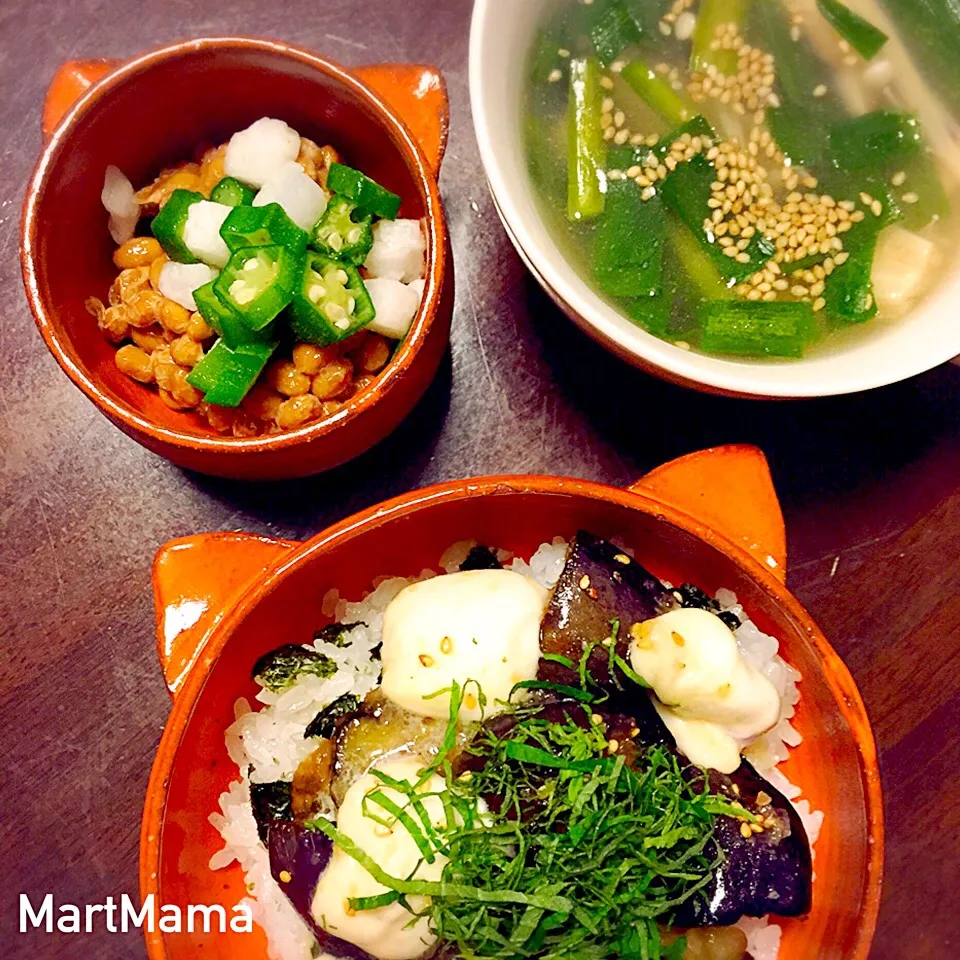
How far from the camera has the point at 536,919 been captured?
1.27 metres

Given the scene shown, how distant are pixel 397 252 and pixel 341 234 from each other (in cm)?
9

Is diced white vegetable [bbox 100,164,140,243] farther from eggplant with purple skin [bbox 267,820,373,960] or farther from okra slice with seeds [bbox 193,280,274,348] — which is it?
eggplant with purple skin [bbox 267,820,373,960]

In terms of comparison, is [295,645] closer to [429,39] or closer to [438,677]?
[438,677]

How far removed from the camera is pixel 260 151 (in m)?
1.52

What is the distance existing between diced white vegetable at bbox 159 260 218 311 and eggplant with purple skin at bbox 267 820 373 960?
799mm

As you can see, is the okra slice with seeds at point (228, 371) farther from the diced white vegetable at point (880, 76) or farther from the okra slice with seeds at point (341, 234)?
the diced white vegetable at point (880, 76)

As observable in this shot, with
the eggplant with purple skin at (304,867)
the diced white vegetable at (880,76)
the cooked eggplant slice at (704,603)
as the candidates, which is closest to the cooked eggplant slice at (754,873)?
the cooked eggplant slice at (704,603)

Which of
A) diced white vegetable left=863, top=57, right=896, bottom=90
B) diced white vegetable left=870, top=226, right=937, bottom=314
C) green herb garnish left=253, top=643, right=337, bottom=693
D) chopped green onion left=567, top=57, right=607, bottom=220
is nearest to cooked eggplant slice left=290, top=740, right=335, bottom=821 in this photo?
green herb garnish left=253, top=643, right=337, bottom=693

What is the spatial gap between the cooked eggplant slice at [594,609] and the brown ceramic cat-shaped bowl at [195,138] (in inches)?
14.6

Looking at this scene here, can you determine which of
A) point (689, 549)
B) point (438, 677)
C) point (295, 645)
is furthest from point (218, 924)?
point (689, 549)

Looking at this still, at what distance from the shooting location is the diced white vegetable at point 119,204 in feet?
5.13

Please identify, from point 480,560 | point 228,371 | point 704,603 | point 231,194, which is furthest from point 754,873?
point 231,194

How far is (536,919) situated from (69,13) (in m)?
1.68

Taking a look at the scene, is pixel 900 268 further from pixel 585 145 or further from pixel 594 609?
pixel 594 609
